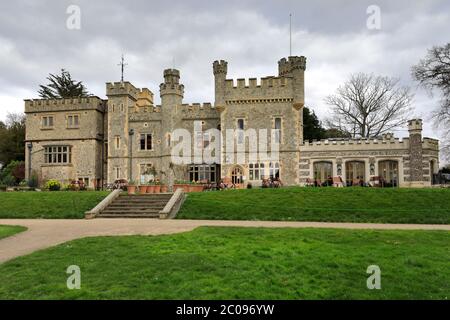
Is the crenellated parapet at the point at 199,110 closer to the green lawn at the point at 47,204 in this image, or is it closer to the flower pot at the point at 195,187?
the flower pot at the point at 195,187

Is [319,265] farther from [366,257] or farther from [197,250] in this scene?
[197,250]

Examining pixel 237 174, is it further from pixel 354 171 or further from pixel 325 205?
pixel 325 205

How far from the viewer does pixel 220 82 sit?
30.7m

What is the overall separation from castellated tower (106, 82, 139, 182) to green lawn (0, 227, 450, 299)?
23896mm

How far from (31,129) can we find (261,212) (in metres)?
27.2

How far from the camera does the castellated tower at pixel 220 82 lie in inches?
1209

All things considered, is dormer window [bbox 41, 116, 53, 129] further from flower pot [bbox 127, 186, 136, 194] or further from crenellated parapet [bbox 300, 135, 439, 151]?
crenellated parapet [bbox 300, 135, 439, 151]

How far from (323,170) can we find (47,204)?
1998 cm

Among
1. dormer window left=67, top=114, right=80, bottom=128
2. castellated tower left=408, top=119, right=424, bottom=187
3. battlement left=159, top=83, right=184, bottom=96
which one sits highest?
battlement left=159, top=83, right=184, bottom=96

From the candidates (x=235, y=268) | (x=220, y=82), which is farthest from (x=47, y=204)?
(x=220, y=82)

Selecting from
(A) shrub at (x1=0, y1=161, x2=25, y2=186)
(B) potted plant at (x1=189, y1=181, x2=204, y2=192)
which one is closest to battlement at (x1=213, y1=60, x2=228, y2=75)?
(B) potted plant at (x1=189, y1=181, x2=204, y2=192)

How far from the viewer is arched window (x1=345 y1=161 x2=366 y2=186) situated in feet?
97.3

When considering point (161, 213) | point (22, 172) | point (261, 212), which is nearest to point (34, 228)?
point (161, 213)

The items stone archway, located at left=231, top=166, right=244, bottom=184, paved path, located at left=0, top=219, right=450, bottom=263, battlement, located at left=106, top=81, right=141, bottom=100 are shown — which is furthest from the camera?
battlement, located at left=106, top=81, right=141, bottom=100
